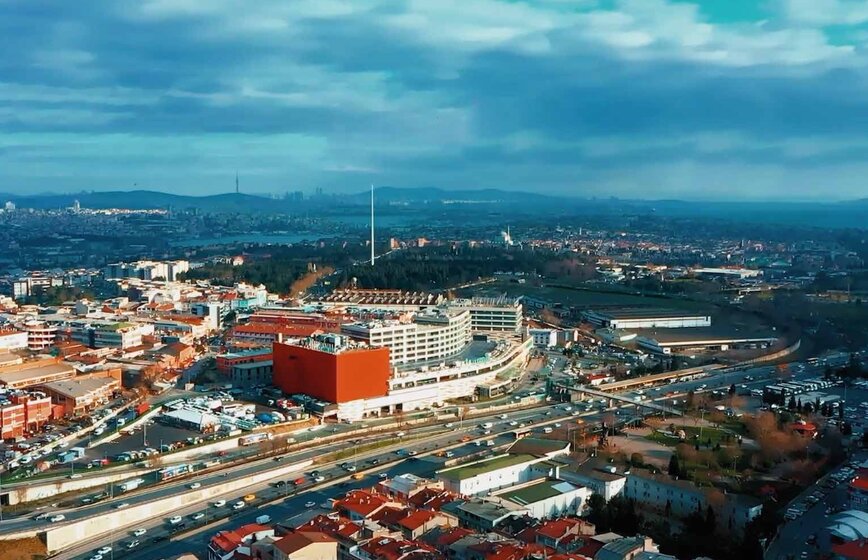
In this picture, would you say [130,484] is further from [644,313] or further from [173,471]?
[644,313]

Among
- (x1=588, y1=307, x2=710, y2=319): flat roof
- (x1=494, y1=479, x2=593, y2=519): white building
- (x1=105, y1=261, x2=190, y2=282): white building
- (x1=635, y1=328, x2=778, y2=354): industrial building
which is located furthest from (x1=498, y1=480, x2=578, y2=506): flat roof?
(x1=105, y1=261, x2=190, y2=282): white building

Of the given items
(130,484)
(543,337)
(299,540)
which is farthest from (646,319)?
(299,540)

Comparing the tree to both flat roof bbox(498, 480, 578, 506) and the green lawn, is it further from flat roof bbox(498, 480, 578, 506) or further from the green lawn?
flat roof bbox(498, 480, 578, 506)

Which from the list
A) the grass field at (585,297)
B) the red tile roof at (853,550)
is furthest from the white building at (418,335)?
the grass field at (585,297)

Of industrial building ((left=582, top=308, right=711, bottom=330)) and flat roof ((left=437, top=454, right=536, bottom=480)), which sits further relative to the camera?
industrial building ((left=582, top=308, right=711, bottom=330))

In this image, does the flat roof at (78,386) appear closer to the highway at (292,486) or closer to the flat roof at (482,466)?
the highway at (292,486)

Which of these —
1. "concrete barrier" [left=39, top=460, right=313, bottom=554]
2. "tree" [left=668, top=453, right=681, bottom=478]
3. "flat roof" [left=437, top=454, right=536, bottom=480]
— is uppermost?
"flat roof" [left=437, top=454, right=536, bottom=480]
